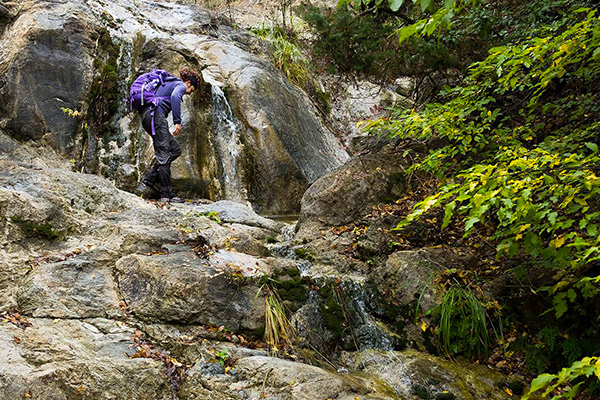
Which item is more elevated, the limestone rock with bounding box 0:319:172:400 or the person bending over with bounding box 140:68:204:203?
the person bending over with bounding box 140:68:204:203

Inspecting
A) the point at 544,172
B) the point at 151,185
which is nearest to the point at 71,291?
the point at 151,185

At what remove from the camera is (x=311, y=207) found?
6.69 meters

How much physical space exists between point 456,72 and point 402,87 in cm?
752

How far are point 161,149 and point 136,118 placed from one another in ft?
8.17

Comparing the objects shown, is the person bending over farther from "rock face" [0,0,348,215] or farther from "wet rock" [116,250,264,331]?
"wet rock" [116,250,264,331]

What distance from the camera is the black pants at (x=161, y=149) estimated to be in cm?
670

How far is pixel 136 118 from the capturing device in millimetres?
8844

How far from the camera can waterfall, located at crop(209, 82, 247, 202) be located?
9.03m

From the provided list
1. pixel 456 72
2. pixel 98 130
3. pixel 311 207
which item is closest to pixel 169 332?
pixel 311 207

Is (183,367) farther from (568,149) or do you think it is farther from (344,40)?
(344,40)

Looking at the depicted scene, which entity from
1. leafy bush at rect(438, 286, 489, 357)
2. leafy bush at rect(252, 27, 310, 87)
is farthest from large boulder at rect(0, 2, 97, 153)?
leafy bush at rect(438, 286, 489, 357)

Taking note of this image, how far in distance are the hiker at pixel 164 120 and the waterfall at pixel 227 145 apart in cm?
207

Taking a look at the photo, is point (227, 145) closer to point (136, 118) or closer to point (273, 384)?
point (136, 118)

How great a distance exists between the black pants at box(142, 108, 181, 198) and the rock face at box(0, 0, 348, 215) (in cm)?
112
